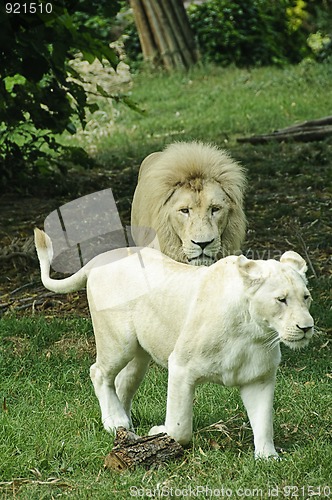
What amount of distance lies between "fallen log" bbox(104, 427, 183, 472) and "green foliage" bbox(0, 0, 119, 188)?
5.44 m

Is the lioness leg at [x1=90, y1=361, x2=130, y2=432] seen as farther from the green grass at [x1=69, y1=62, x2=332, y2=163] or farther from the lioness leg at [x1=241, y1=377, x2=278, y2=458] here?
the green grass at [x1=69, y1=62, x2=332, y2=163]

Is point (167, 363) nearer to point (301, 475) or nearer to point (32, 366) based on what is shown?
point (301, 475)

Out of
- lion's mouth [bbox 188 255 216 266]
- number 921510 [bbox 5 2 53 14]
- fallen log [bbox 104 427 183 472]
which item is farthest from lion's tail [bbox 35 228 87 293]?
number 921510 [bbox 5 2 53 14]

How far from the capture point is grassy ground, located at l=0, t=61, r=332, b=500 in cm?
439

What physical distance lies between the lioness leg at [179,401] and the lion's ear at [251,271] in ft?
1.81

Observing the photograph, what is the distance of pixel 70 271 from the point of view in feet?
28.2

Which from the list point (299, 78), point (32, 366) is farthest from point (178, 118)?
point (32, 366)

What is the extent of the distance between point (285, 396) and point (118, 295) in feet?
4.18

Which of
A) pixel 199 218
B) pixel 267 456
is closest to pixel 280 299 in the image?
pixel 267 456

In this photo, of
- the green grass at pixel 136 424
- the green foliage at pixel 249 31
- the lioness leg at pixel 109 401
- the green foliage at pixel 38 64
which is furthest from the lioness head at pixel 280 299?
the green foliage at pixel 249 31

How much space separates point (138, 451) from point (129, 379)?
2.61 ft

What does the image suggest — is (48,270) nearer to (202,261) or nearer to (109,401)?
(109,401)

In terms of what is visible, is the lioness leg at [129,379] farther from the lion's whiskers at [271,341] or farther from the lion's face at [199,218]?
Answer: the lion's face at [199,218]

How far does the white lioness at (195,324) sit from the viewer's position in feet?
14.2
